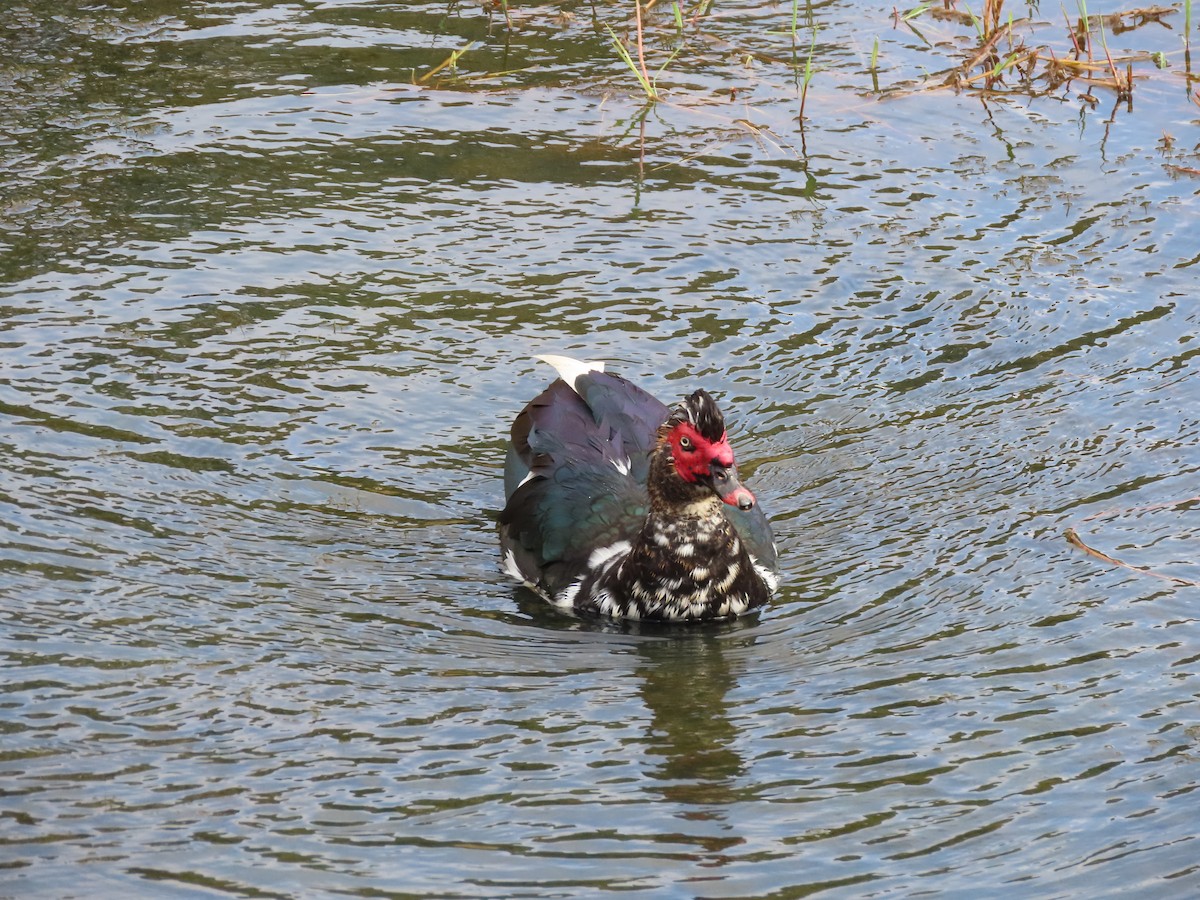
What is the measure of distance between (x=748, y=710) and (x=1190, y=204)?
5.38 metres

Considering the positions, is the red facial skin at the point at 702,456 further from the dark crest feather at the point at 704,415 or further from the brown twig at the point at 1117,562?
the brown twig at the point at 1117,562

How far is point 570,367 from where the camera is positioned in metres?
7.70

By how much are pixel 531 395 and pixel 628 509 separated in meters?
1.34

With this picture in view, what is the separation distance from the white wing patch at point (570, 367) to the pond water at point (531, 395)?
0.55 metres

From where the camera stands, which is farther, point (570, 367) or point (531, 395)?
point (531, 395)

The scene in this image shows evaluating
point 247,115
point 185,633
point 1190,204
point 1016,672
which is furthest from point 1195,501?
point 247,115

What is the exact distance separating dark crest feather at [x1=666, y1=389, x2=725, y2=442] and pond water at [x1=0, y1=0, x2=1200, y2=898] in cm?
77

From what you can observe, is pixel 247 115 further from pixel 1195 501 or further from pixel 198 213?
pixel 1195 501

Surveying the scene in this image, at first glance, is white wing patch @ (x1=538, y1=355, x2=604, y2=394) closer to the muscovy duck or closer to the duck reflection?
the muscovy duck

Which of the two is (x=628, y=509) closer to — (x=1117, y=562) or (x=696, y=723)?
(x=696, y=723)

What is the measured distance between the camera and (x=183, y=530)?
6.98 metres

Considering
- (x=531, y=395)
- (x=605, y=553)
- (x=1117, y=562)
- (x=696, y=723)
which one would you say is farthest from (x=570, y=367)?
(x=1117, y=562)

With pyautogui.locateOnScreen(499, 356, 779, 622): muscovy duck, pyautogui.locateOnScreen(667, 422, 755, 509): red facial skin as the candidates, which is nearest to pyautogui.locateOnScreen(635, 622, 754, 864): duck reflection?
pyautogui.locateOnScreen(499, 356, 779, 622): muscovy duck

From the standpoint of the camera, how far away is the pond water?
5.32 meters
